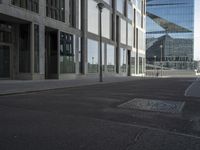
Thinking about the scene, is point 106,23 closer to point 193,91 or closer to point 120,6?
point 120,6

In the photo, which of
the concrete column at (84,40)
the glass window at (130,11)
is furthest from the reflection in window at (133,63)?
the concrete column at (84,40)

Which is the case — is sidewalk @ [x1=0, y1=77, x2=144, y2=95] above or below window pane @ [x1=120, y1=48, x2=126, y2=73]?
below

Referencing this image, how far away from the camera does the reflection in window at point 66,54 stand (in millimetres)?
35794

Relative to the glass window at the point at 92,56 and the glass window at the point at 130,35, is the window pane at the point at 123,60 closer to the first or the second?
the glass window at the point at 130,35

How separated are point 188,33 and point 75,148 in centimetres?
12652

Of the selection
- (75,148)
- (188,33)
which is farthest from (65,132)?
(188,33)

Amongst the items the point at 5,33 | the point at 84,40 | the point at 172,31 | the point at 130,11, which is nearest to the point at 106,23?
the point at 84,40

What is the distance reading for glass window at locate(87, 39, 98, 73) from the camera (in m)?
44.7

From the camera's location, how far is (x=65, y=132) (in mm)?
6777

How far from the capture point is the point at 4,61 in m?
28.8

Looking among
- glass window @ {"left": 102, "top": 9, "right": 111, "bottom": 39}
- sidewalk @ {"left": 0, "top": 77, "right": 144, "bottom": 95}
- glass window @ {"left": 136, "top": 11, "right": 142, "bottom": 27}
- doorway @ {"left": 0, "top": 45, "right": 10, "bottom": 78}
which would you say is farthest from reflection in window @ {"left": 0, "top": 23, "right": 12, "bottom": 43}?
glass window @ {"left": 136, "top": 11, "right": 142, "bottom": 27}

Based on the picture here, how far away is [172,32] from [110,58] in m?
78.8

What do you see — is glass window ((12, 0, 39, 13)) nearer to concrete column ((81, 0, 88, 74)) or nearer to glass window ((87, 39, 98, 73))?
concrete column ((81, 0, 88, 74))

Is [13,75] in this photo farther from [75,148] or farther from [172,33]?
[172,33]
